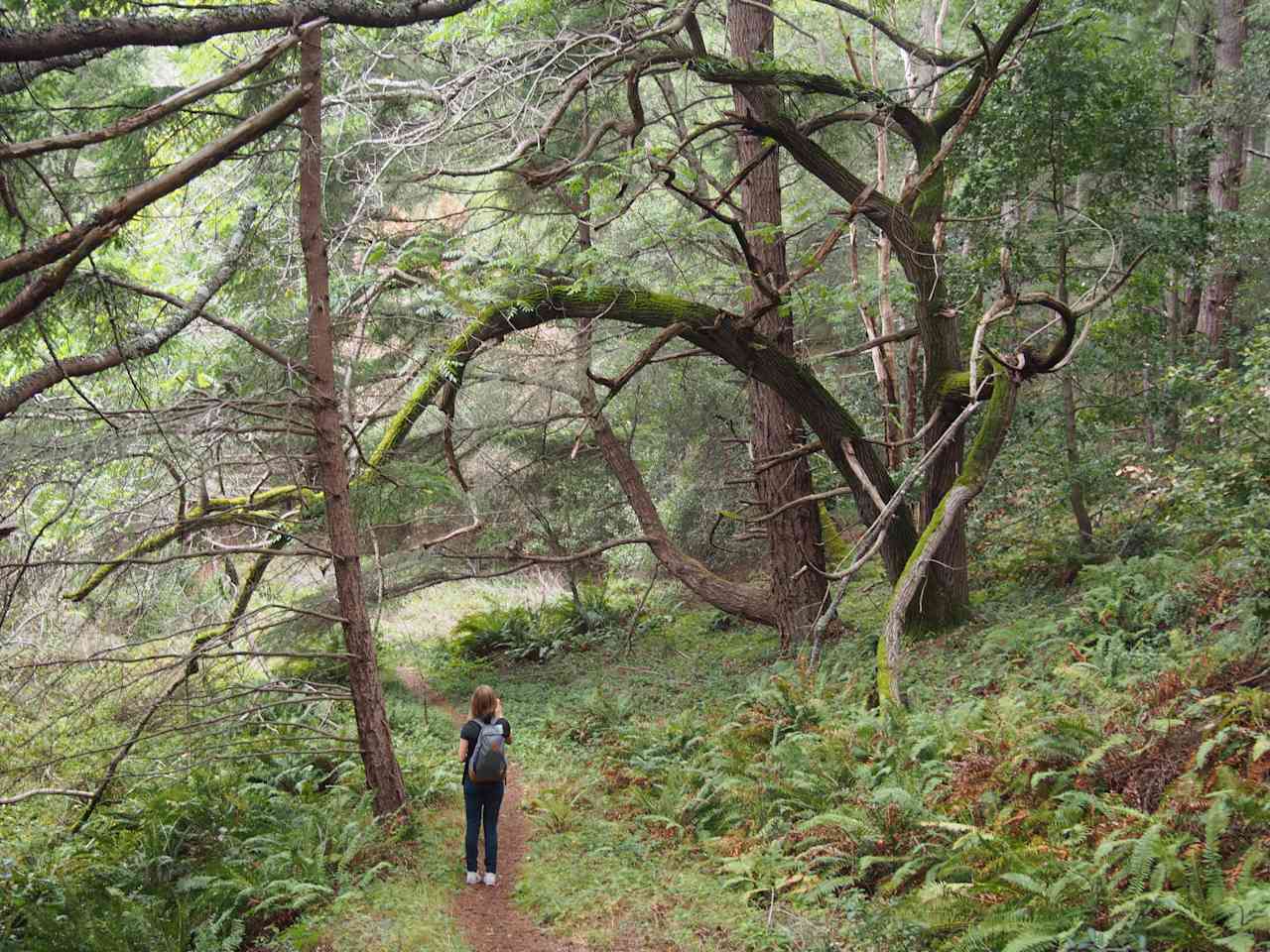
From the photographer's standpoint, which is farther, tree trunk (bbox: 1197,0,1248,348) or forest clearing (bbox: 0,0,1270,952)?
tree trunk (bbox: 1197,0,1248,348)

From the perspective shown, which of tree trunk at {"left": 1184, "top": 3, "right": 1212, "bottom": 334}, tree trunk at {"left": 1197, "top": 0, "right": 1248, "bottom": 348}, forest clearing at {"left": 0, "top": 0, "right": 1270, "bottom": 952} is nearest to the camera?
forest clearing at {"left": 0, "top": 0, "right": 1270, "bottom": 952}

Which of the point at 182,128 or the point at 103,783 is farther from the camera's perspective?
the point at 182,128

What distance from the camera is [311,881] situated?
687cm

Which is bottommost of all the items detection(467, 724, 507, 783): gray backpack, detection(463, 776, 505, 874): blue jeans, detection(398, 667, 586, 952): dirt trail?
detection(398, 667, 586, 952): dirt trail

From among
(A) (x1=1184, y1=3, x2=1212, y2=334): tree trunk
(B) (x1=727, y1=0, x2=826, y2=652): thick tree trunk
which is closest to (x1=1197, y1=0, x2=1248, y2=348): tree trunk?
(A) (x1=1184, y1=3, x2=1212, y2=334): tree trunk

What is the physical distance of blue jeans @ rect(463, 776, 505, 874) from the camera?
724cm

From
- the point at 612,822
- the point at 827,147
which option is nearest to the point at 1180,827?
the point at 612,822

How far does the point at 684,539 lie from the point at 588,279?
966 centimetres

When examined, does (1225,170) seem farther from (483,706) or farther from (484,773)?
(484,773)

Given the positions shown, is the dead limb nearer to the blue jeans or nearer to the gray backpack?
the gray backpack

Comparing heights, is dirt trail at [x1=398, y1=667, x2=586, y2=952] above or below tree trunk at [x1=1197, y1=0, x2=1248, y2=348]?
below

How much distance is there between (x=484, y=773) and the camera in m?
7.12

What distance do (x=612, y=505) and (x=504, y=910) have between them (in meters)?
9.44

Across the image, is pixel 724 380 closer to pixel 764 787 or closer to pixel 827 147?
pixel 827 147
